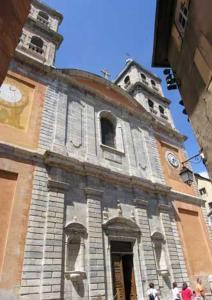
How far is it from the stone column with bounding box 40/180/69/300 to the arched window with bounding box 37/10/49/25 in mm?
12446

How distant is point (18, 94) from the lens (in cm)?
1027

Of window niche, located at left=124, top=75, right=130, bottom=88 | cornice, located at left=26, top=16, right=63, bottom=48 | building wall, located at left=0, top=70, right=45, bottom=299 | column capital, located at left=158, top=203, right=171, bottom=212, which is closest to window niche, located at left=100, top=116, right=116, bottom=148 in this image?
building wall, located at left=0, top=70, right=45, bottom=299

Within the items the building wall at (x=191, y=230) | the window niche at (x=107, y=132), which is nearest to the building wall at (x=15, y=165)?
the window niche at (x=107, y=132)

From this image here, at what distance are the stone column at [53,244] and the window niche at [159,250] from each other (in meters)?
4.66

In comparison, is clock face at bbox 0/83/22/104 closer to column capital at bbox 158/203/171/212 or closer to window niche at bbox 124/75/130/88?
column capital at bbox 158/203/171/212

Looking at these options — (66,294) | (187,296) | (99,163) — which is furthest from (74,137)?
(187,296)

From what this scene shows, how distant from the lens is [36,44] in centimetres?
1455

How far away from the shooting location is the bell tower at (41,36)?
1333 centimetres

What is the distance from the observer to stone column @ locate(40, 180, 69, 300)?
281 inches

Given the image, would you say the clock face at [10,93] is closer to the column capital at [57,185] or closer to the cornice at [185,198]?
the column capital at [57,185]

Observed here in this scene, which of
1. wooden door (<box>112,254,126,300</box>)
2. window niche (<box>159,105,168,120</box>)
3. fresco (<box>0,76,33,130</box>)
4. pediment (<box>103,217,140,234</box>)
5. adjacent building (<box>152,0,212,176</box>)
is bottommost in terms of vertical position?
wooden door (<box>112,254,126,300</box>)

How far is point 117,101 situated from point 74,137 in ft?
16.5

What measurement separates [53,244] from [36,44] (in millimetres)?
11822

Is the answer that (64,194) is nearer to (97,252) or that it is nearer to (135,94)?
(97,252)
